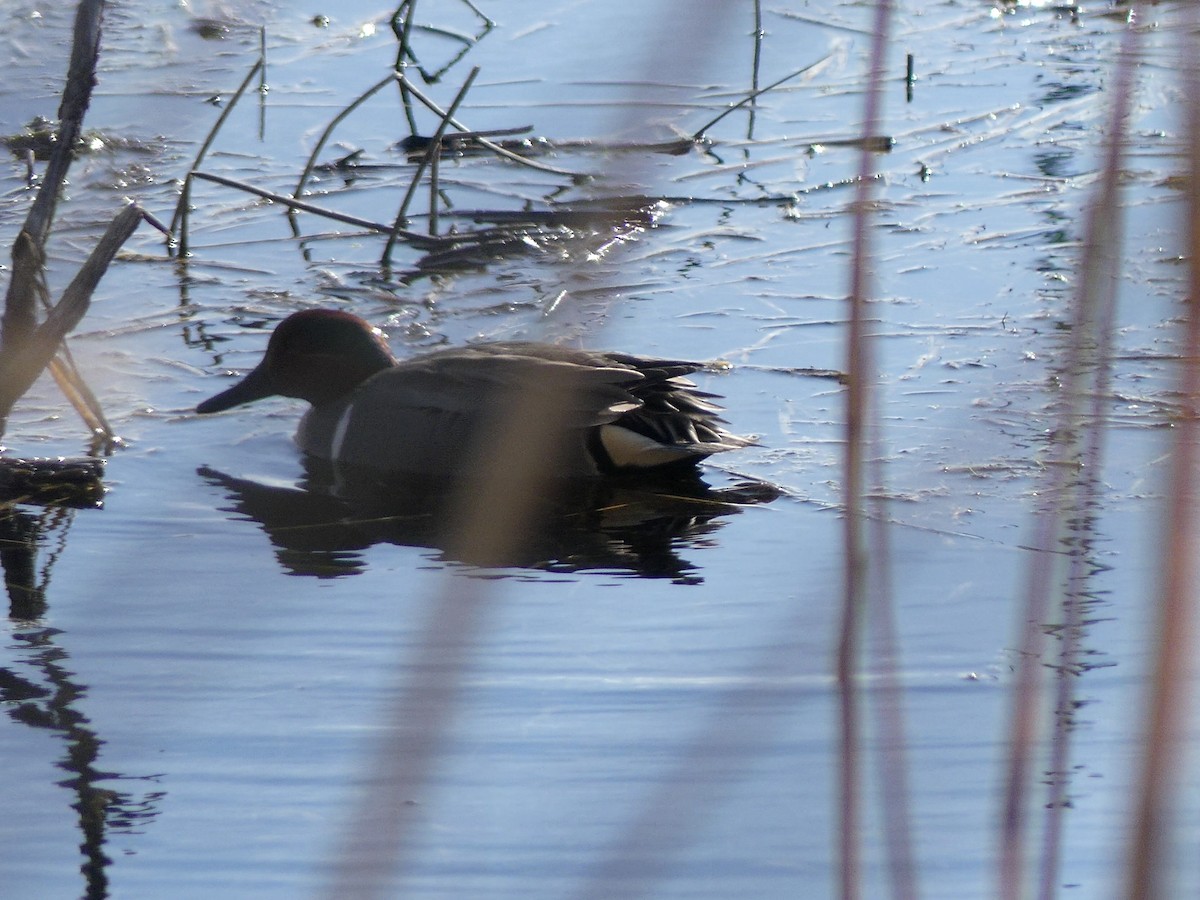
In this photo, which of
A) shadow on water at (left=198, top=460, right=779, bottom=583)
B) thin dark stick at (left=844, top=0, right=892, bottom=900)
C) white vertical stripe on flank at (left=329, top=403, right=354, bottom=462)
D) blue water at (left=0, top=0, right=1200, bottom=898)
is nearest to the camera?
thin dark stick at (left=844, top=0, right=892, bottom=900)

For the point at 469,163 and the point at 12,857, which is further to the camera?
the point at 469,163

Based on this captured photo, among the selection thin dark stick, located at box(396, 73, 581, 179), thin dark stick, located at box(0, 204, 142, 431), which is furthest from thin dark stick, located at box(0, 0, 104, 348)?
thin dark stick, located at box(396, 73, 581, 179)

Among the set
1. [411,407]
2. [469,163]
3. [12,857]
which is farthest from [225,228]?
[12,857]

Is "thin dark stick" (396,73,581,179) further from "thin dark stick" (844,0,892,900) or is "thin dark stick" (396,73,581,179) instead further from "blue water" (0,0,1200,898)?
"thin dark stick" (844,0,892,900)

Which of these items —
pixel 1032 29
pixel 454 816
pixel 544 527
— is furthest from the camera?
pixel 1032 29

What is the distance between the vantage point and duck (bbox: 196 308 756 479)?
16.1 feet

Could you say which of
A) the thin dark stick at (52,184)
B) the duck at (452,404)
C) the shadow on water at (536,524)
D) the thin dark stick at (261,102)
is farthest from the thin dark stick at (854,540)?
the thin dark stick at (261,102)

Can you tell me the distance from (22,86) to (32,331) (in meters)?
4.55

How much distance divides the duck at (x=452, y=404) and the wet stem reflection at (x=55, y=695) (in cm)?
107

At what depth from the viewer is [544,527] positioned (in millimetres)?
4598

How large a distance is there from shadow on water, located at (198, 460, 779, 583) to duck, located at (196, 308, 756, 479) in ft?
0.32

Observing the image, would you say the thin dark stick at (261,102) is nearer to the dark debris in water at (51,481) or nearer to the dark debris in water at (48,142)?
the dark debris in water at (48,142)

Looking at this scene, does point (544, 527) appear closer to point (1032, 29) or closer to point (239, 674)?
point (239, 674)

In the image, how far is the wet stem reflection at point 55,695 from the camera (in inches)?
114
